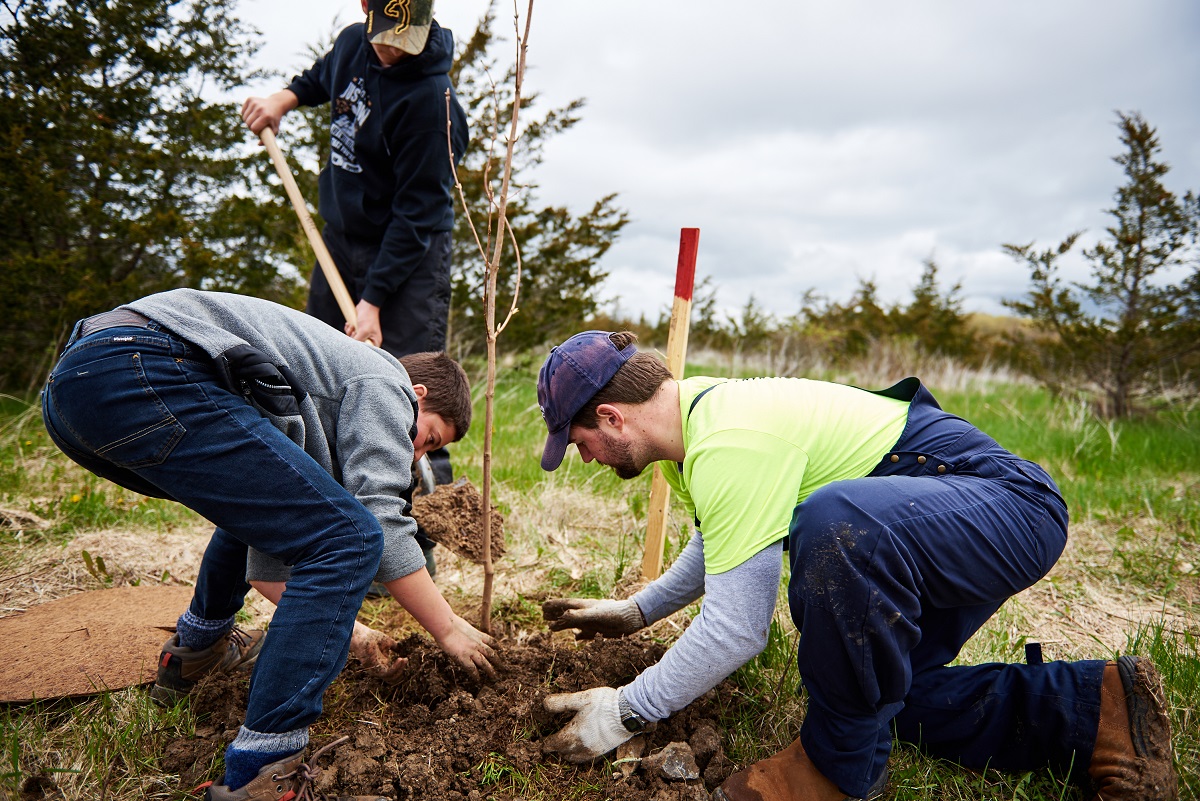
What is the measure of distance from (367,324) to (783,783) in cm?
246

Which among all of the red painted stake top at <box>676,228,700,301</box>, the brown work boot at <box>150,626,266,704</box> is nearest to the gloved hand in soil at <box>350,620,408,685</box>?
the brown work boot at <box>150,626,266,704</box>

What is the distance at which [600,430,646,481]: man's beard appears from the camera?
6.60 ft

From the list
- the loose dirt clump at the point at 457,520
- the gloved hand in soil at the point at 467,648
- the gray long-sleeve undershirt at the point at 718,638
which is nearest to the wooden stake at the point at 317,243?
the loose dirt clump at the point at 457,520

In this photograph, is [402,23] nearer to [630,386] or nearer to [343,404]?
[343,404]

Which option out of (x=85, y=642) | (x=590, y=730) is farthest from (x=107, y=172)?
(x=590, y=730)

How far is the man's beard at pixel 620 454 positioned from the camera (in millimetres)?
2012

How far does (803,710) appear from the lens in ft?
7.26

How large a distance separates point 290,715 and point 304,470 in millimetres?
567

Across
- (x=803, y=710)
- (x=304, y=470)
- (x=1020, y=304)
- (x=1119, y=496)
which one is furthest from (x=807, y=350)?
(x=304, y=470)

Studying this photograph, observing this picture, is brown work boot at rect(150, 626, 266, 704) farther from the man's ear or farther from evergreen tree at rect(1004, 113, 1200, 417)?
evergreen tree at rect(1004, 113, 1200, 417)

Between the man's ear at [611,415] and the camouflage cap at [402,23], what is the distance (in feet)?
6.39

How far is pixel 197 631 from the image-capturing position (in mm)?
2215

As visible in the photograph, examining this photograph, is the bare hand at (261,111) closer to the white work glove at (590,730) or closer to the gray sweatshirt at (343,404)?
the gray sweatshirt at (343,404)

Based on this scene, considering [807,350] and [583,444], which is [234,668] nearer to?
[583,444]
